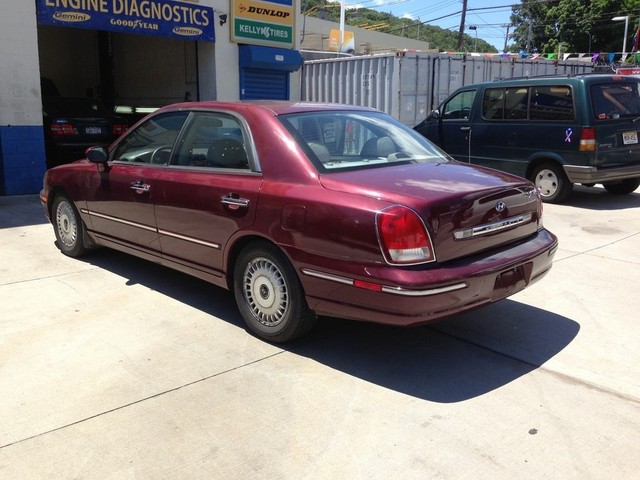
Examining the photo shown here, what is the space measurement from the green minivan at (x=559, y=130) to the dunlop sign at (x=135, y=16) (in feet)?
18.7

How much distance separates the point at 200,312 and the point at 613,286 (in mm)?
3671

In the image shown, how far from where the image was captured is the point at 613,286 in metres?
5.39

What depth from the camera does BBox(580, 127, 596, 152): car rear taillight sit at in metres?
8.52

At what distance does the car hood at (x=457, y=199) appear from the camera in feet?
11.3

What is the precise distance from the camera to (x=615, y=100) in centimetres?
879

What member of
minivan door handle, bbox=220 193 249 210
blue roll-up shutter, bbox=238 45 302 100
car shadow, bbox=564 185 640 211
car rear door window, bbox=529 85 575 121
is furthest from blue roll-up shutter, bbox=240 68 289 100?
minivan door handle, bbox=220 193 249 210

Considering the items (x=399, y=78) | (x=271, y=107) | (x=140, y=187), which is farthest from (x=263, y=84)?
(x=271, y=107)

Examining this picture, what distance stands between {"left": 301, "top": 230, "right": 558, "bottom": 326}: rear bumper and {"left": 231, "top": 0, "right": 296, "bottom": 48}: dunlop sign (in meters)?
10.6

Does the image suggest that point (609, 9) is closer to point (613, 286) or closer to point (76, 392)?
point (613, 286)

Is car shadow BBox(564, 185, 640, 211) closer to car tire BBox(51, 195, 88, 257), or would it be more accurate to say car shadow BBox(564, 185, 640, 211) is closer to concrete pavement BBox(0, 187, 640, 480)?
concrete pavement BBox(0, 187, 640, 480)

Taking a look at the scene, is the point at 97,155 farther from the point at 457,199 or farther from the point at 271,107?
the point at 457,199

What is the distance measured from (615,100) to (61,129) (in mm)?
9312

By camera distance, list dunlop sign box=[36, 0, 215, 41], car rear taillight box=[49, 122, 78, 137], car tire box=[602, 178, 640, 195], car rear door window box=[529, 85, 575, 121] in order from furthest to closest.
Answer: car rear taillight box=[49, 122, 78, 137] → dunlop sign box=[36, 0, 215, 41] → car tire box=[602, 178, 640, 195] → car rear door window box=[529, 85, 575, 121]

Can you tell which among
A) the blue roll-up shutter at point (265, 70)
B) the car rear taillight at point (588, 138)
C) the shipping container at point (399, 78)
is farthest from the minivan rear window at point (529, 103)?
the blue roll-up shutter at point (265, 70)
